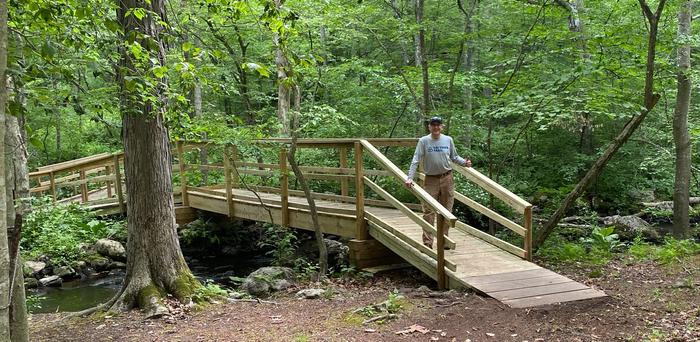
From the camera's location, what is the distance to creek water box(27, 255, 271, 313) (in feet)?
27.4

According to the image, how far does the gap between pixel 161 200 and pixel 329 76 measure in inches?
345

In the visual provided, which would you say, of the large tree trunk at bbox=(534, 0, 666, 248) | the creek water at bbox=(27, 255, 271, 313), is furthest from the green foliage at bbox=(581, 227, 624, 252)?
the creek water at bbox=(27, 255, 271, 313)

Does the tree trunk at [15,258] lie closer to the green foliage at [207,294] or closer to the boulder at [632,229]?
the green foliage at [207,294]

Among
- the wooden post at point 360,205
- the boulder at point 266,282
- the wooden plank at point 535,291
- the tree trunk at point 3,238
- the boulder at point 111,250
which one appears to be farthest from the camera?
the boulder at point 111,250

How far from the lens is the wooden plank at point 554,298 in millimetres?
4801

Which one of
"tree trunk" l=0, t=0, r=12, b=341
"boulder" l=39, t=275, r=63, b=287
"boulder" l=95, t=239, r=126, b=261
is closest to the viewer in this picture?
"tree trunk" l=0, t=0, r=12, b=341

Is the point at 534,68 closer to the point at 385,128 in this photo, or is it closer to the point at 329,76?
the point at 385,128

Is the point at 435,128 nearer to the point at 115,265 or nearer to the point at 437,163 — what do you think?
the point at 437,163

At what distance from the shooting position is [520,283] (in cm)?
538

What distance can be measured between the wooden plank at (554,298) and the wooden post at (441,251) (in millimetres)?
1185

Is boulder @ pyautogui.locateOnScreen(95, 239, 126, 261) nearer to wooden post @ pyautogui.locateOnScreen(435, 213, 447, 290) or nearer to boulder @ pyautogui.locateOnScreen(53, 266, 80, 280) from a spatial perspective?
boulder @ pyautogui.locateOnScreen(53, 266, 80, 280)

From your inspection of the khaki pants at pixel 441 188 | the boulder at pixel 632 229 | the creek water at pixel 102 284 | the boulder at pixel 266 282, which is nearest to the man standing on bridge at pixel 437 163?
the khaki pants at pixel 441 188

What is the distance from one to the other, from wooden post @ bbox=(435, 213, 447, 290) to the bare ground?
1.08 feet

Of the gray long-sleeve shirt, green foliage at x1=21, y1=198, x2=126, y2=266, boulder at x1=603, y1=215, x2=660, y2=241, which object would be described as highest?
the gray long-sleeve shirt
